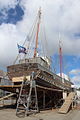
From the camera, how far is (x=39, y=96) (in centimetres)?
2620

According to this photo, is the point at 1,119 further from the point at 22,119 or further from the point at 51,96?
the point at 51,96

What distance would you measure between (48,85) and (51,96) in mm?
4339

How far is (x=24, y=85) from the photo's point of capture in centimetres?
1880

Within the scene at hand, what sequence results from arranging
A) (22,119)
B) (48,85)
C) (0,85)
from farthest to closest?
(48,85) → (0,85) → (22,119)

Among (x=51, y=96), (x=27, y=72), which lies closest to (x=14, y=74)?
(x=27, y=72)

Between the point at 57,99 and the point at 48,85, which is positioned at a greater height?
the point at 48,85

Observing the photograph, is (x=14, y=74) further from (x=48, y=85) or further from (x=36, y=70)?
(x=48, y=85)

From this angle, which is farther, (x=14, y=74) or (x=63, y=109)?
(x=14, y=74)

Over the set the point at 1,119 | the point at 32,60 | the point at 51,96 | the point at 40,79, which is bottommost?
the point at 1,119

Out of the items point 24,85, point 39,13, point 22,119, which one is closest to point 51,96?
point 24,85

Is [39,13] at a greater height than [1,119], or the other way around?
[39,13]

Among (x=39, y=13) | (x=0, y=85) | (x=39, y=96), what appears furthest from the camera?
(x=39, y=13)

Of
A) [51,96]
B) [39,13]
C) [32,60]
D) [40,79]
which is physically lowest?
[51,96]

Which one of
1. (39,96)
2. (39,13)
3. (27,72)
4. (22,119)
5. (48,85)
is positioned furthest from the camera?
(39,13)
